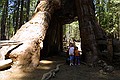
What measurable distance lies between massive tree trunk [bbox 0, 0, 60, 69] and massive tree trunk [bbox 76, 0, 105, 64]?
189 cm

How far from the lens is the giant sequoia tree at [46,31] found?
8.89 m

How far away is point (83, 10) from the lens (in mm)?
13539

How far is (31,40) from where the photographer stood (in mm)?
9883

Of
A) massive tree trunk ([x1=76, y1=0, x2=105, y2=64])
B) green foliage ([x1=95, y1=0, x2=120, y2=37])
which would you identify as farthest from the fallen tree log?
green foliage ([x1=95, y1=0, x2=120, y2=37])

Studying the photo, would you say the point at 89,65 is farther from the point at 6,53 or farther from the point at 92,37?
the point at 6,53

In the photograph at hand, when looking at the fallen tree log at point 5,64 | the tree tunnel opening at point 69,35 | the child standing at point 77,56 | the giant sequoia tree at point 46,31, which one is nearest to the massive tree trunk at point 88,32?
the giant sequoia tree at point 46,31

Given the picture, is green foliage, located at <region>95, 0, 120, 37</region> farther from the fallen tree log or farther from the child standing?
the fallen tree log

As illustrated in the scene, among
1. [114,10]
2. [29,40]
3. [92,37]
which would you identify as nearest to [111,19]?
[114,10]

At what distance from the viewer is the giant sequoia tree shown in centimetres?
889

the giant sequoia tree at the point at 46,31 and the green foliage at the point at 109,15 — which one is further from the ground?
the green foliage at the point at 109,15

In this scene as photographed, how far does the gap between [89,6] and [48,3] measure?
116 inches

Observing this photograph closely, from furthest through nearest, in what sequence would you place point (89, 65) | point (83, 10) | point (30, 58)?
point (83, 10)
point (89, 65)
point (30, 58)

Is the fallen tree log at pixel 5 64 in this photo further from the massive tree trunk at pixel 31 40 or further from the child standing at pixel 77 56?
the child standing at pixel 77 56

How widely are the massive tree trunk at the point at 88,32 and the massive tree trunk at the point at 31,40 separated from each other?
1.89m
